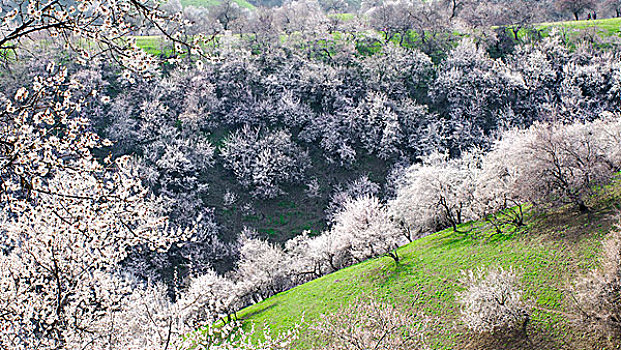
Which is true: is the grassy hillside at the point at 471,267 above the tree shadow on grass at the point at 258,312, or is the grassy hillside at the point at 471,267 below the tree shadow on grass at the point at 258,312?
below

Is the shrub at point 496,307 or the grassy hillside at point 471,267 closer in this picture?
the shrub at point 496,307

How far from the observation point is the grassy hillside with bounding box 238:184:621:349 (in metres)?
15.9

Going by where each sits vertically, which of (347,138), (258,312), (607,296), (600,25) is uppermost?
(600,25)

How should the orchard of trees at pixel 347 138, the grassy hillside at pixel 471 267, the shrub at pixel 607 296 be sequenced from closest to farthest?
the shrub at pixel 607 296 → the grassy hillside at pixel 471 267 → the orchard of trees at pixel 347 138

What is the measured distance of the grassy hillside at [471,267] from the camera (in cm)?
1588

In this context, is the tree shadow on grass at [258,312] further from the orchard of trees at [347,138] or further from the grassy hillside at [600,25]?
the grassy hillside at [600,25]

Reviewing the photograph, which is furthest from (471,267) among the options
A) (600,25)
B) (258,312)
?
(600,25)

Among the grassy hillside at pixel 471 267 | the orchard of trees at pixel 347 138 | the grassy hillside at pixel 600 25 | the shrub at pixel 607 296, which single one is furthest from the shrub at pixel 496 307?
the grassy hillside at pixel 600 25

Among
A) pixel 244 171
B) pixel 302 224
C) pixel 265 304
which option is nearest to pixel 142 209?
pixel 265 304

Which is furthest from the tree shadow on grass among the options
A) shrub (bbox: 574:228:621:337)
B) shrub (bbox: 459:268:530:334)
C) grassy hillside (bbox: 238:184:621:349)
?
shrub (bbox: 574:228:621:337)

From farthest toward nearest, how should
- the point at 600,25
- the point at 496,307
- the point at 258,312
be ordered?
1. the point at 600,25
2. the point at 258,312
3. the point at 496,307

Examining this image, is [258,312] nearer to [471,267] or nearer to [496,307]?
[471,267]

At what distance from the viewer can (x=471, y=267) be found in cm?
2092

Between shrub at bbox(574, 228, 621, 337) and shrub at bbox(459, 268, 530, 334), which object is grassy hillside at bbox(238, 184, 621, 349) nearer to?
shrub at bbox(459, 268, 530, 334)
